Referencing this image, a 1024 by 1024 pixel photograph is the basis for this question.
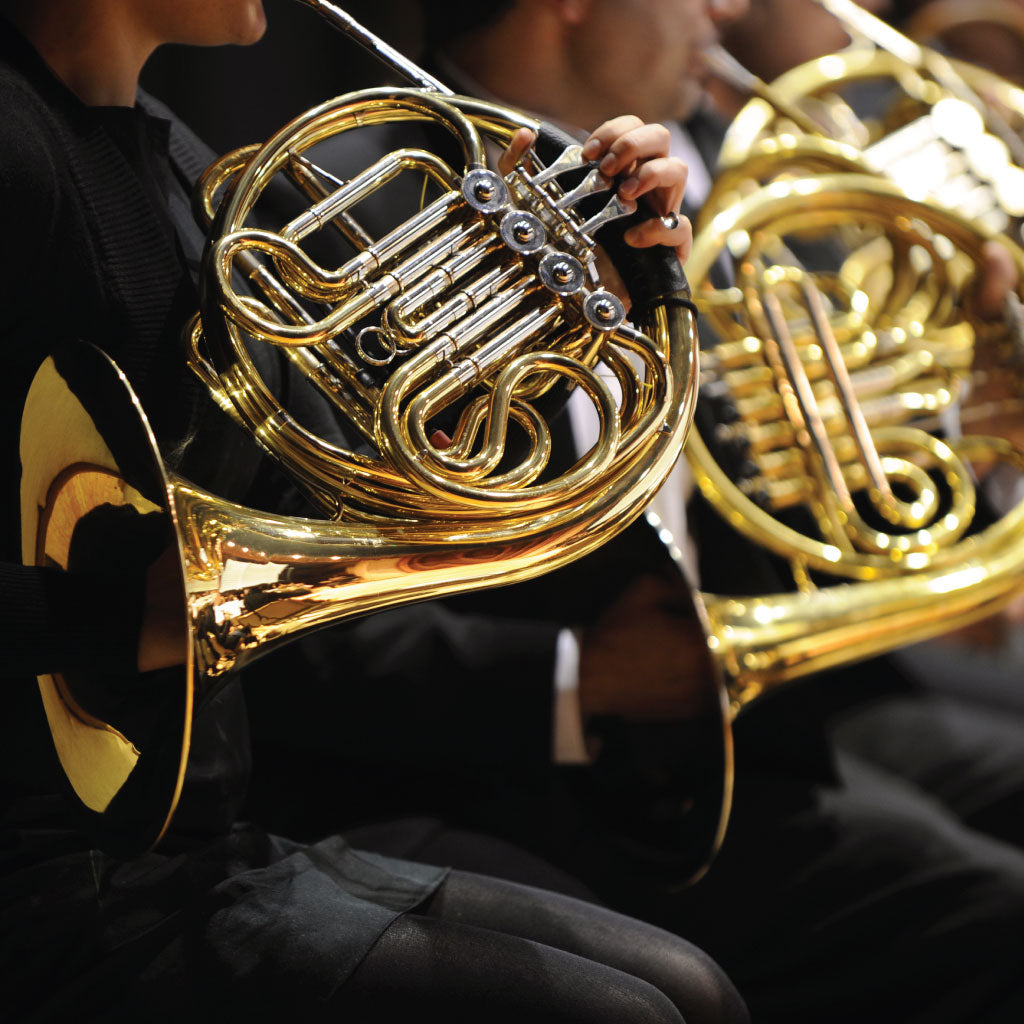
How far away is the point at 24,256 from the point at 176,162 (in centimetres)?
18

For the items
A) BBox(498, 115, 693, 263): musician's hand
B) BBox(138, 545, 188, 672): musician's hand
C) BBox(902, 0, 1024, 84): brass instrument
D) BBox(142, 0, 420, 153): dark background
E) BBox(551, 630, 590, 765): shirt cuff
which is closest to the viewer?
BBox(138, 545, 188, 672): musician's hand

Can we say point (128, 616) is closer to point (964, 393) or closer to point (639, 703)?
point (639, 703)

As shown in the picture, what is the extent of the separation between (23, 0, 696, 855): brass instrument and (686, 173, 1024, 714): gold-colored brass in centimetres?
36

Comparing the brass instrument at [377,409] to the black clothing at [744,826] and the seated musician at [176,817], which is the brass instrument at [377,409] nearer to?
the seated musician at [176,817]

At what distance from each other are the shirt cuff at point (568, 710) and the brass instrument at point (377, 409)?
306 mm

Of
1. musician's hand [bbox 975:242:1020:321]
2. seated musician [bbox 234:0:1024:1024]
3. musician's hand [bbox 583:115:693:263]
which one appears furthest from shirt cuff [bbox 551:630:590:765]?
musician's hand [bbox 975:242:1020:321]

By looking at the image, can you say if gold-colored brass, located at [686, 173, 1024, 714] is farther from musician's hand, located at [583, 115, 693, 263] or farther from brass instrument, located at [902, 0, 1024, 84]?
brass instrument, located at [902, 0, 1024, 84]

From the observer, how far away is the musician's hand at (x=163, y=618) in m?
0.62

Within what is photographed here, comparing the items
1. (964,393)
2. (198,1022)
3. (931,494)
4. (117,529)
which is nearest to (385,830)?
(198,1022)

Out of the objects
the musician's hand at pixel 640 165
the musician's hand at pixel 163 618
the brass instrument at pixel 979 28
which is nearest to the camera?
the musician's hand at pixel 163 618

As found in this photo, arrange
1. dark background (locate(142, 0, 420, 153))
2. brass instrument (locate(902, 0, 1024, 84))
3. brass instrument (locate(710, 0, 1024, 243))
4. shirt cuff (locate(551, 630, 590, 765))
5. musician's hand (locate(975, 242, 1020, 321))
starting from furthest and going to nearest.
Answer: brass instrument (locate(902, 0, 1024, 84)), brass instrument (locate(710, 0, 1024, 243)), musician's hand (locate(975, 242, 1020, 321)), shirt cuff (locate(551, 630, 590, 765)), dark background (locate(142, 0, 420, 153))

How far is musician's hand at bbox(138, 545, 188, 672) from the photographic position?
619 millimetres

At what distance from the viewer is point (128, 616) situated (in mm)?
640

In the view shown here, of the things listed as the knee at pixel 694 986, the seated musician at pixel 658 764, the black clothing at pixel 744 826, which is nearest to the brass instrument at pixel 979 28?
the seated musician at pixel 658 764
